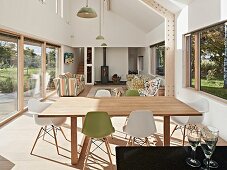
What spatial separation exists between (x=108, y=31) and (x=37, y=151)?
11324 mm

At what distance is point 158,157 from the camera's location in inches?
49.7

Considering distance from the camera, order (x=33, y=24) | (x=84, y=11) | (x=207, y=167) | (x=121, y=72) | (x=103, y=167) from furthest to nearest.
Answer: (x=121, y=72) < (x=33, y=24) < (x=84, y=11) < (x=103, y=167) < (x=207, y=167)

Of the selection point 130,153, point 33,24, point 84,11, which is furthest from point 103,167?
point 33,24

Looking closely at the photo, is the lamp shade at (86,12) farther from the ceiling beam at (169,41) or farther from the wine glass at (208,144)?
the wine glass at (208,144)

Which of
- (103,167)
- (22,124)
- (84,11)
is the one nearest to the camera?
(103,167)

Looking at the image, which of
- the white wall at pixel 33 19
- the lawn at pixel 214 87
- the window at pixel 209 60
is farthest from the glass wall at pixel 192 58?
the white wall at pixel 33 19

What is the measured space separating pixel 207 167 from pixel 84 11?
13.5ft

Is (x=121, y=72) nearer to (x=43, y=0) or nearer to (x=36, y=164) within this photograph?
(x=43, y=0)

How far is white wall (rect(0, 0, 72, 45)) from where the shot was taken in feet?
18.0

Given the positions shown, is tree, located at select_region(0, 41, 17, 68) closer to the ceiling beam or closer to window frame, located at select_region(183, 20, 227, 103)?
the ceiling beam

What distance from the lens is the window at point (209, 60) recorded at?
192 inches

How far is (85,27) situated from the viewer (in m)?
14.5

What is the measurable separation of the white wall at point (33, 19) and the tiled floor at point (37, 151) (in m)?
2.29

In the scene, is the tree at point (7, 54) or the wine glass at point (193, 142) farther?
the tree at point (7, 54)
